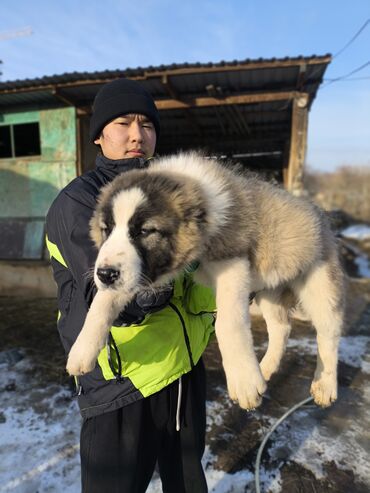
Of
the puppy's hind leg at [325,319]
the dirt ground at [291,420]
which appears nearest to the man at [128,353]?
the puppy's hind leg at [325,319]

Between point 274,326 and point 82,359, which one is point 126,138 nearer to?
point 82,359

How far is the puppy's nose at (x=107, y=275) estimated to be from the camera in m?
1.65

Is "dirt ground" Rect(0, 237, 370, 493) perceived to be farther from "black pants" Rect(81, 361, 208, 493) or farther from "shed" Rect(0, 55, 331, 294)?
"shed" Rect(0, 55, 331, 294)

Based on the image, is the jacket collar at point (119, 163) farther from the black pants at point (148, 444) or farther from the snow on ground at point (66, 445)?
the snow on ground at point (66, 445)

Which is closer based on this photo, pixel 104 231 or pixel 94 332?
pixel 94 332

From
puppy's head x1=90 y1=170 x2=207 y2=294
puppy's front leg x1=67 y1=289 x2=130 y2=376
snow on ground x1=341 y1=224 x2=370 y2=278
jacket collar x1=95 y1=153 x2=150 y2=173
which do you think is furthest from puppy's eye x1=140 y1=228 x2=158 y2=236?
snow on ground x1=341 y1=224 x2=370 y2=278

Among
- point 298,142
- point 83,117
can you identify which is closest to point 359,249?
point 298,142

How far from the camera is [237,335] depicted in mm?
1854

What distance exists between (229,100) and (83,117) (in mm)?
3759

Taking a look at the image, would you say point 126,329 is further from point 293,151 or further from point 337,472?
point 293,151

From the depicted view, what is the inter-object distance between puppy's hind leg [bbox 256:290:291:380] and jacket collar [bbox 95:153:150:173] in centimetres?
129

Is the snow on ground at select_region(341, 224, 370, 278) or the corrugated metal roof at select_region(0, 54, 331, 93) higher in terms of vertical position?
the corrugated metal roof at select_region(0, 54, 331, 93)

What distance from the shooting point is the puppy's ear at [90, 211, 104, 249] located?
1.96 meters

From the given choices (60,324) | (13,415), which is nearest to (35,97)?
(13,415)
